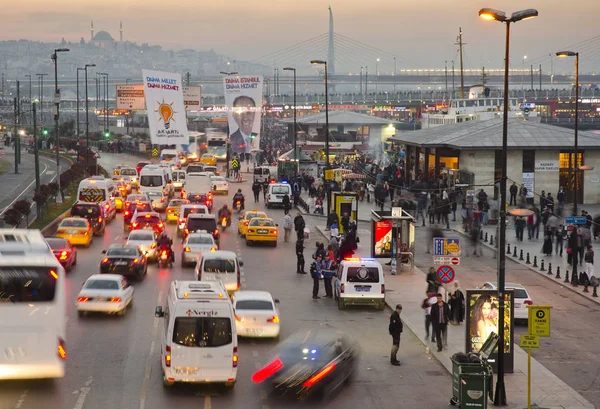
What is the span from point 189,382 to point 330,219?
27.2 meters

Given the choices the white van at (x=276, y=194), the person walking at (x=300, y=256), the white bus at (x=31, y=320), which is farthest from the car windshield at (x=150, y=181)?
the white bus at (x=31, y=320)

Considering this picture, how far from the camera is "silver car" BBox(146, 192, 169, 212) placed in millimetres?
56275

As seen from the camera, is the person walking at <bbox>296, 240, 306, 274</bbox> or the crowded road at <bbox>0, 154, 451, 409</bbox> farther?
the person walking at <bbox>296, 240, 306, 274</bbox>

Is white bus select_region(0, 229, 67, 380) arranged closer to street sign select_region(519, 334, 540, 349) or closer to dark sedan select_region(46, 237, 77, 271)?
street sign select_region(519, 334, 540, 349)

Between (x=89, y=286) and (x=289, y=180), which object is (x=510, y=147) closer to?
(x=289, y=180)

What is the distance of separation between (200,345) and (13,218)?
2675cm

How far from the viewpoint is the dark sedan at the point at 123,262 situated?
33.0 m

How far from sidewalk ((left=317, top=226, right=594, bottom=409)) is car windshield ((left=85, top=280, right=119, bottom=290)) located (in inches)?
309

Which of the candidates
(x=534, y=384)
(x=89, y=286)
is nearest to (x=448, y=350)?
(x=534, y=384)

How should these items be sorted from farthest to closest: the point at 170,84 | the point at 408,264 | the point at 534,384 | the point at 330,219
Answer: the point at 170,84 → the point at 330,219 → the point at 408,264 → the point at 534,384

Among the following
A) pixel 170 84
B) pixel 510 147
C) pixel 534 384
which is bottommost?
pixel 534 384

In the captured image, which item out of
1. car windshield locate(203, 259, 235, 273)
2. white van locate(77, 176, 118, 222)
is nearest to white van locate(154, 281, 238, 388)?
car windshield locate(203, 259, 235, 273)

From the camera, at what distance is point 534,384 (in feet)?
69.9

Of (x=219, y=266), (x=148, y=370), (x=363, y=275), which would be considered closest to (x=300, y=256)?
(x=219, y=266)
